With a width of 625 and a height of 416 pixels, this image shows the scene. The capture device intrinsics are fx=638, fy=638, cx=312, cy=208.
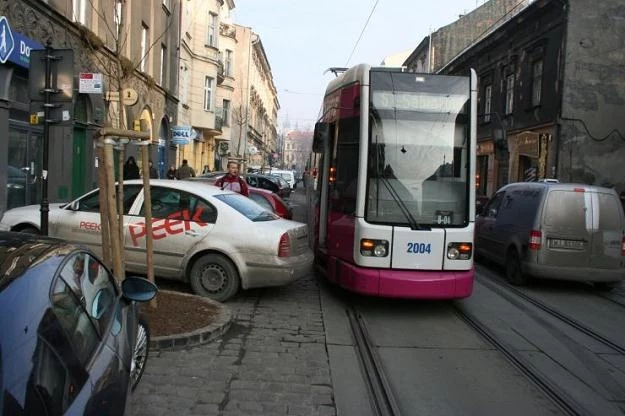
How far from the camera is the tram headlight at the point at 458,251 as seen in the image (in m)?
7.93

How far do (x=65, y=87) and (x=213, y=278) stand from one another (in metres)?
3.36

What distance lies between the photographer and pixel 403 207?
800 cm

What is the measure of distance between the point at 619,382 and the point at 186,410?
3844 millimetres

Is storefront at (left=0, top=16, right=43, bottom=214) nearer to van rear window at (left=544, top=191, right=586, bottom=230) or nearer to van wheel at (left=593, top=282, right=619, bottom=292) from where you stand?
van rear window at (left=544, top=191, right=586, bottom=230)

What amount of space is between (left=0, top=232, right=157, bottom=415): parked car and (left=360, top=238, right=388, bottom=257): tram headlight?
180 inches

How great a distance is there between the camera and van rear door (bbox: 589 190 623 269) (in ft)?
34.1

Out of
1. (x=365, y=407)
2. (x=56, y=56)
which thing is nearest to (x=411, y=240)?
(x=365, y=407)

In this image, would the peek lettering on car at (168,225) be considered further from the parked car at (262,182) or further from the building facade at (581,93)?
the parked car at (262,182)

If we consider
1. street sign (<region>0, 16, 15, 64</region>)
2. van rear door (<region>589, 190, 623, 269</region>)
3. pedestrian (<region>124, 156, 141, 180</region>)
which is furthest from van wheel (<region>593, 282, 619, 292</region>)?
pedestrian (<region>124, 156, 141, 180</region>)

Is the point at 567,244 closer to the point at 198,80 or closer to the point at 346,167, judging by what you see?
the point at 346,167

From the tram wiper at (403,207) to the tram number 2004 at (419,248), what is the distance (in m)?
0.20

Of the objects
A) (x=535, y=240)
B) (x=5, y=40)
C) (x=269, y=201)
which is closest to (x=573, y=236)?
(x=535, y=240)

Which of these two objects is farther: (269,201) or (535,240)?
(269,201)

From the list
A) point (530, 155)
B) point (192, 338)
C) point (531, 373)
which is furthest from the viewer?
point (530, 155)
